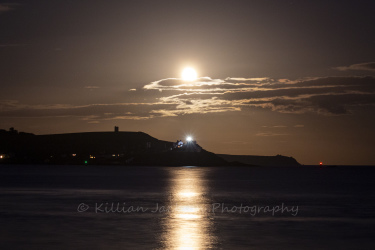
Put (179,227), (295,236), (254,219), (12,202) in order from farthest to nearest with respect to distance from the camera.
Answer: (12,202) < (254,219) < (179,227) < (295,236)

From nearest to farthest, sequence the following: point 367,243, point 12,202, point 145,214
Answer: point 367,243 < point 145,214 < point 12,202

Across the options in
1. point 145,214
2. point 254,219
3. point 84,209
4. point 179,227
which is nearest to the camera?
point 179,227

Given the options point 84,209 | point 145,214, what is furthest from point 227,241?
point 84,209

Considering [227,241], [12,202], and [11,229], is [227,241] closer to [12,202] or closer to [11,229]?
[11,229]

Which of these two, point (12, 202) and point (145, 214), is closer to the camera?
point (145, 214)

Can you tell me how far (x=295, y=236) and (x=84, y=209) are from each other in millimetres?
26878

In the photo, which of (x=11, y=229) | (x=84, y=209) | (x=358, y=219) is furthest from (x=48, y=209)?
(x=358, y=219)

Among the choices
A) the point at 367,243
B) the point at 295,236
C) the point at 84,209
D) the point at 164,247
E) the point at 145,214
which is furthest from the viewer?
the point at 84,209

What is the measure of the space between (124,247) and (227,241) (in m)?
7.18

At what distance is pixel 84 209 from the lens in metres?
59.8

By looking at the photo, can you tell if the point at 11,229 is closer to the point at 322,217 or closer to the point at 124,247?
the point at 124,247

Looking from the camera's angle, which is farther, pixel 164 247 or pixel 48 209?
pixel 48 209

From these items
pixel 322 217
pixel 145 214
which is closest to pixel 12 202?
pixel 145 214

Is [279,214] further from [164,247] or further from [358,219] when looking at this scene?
[164,247]
